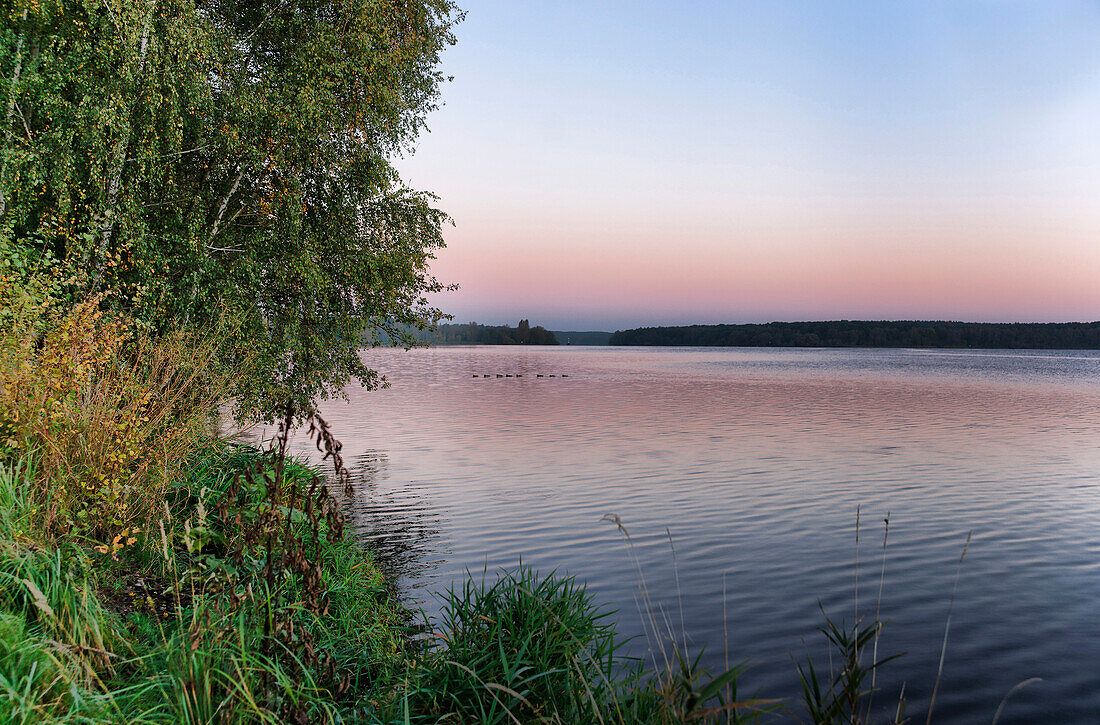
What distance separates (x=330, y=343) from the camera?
18.3 m

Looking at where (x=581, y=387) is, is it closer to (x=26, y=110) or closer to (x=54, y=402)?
(x=26, y=110)

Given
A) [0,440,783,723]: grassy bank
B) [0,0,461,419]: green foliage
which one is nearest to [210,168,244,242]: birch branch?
[0,0,461,419]: green foliage

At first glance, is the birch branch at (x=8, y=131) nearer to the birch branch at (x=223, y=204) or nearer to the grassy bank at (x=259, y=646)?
the birch branch at (x=223, y=204)

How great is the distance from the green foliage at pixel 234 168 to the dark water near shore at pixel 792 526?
16.7ft

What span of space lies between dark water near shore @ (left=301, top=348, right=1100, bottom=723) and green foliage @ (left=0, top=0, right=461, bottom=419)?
16.7 ft

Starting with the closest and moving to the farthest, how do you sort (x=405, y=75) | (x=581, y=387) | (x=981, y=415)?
1. (x=405, y=75)
2. (x=981, y=415)
3. (x=581, y=387)

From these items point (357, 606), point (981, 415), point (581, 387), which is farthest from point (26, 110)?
point (581, 387)

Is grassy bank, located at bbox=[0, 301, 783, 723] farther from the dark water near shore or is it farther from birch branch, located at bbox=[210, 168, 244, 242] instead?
birch branch, located at bbox=[210, 168, 244, 242]

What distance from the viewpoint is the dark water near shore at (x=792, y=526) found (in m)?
8.12

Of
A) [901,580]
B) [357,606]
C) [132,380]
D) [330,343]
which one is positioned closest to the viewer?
[357,606]

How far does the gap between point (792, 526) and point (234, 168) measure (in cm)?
1523

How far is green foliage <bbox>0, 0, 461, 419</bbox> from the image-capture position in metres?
12.8

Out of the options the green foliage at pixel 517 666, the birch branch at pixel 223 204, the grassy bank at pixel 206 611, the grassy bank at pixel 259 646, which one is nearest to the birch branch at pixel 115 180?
the birch branch at pixel 223 204

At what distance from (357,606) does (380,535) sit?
530 centimetres
